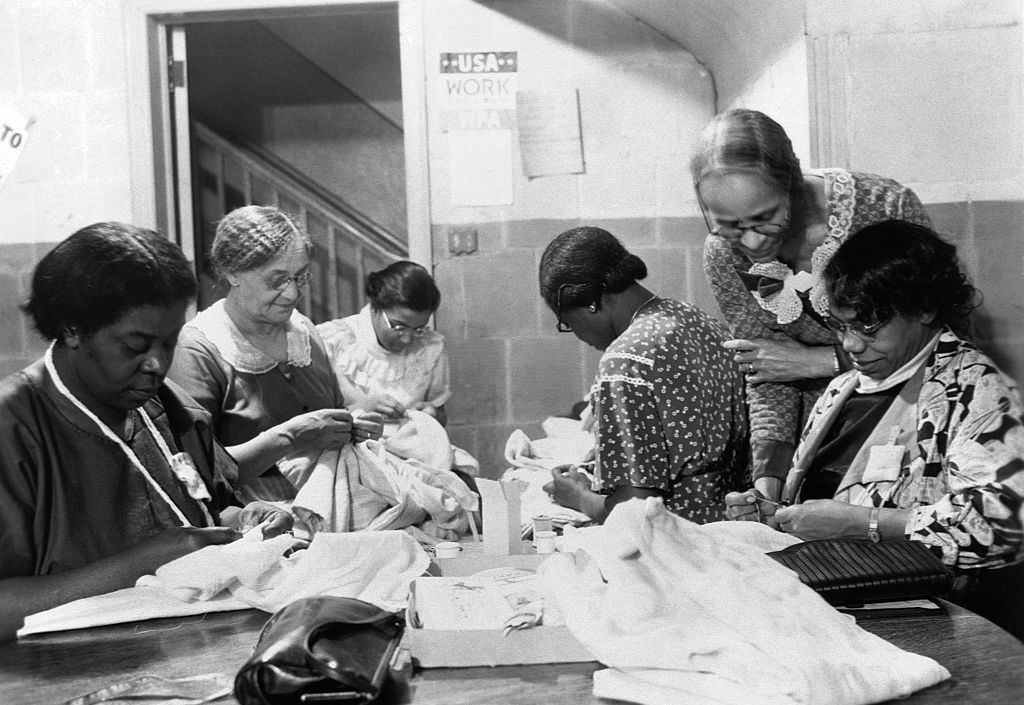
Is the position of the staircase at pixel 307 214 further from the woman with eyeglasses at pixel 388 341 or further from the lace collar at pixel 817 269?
the lace collar at pixel 817 269

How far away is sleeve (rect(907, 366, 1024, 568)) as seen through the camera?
1.76 m

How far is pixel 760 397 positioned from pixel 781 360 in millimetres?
107

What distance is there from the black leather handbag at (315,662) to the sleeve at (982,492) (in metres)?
1.09

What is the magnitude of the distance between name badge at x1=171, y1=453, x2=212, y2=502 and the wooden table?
424 millimetres

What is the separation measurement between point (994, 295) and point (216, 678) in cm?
245

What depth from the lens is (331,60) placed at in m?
6.25

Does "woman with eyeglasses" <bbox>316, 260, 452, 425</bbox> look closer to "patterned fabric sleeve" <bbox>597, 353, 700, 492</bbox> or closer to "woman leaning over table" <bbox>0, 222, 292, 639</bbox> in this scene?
"patterned fabric sleeve" <bbox>597, 353, 700, 492</bbox>

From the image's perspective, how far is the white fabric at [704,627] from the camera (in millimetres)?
1093

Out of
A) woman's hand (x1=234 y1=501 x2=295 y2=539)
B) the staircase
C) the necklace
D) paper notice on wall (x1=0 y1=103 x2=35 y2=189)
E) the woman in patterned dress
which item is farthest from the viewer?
the staircase

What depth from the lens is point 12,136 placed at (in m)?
4.72

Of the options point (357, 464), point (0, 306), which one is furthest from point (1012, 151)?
point (0, 306)

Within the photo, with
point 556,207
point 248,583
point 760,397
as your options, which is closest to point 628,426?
point 760,397

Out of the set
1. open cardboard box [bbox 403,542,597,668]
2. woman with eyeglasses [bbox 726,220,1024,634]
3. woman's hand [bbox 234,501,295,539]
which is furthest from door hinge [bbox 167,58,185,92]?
open cardboard box [bbox 403,542,597,668]

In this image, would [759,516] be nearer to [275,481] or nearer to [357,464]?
[357,464]
